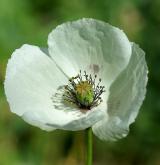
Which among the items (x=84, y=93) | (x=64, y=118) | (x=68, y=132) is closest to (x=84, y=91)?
(x=84, y=93)

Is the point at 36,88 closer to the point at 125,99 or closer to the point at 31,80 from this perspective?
the point at 31,80

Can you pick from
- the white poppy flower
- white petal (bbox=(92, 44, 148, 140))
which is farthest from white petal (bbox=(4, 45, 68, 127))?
white petal (bbox=(92, 44, 148, 140))

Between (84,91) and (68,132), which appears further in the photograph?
(68,132)

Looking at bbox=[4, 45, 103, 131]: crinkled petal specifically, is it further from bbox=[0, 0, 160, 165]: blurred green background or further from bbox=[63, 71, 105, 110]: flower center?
bbox=[0, 0, 160, 165]: blurred green background

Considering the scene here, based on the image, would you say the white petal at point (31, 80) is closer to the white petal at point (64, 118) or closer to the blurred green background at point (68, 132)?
the white petal at point (64, 118)

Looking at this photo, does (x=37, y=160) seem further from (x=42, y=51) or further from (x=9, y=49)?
(x=42, y=51)

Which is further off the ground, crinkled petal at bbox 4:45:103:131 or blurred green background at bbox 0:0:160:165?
crinkled petal at bbox 4:45:103:131

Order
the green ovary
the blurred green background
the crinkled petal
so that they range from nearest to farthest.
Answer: the crinkled petal, the green ovary, the blurred green background
